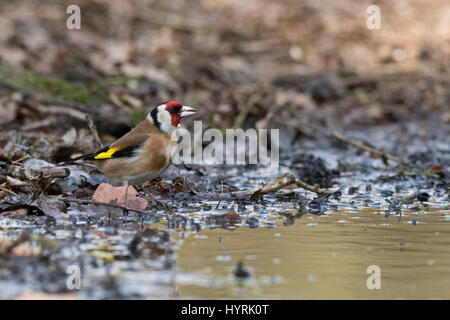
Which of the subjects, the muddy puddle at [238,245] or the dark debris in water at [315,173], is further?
the dark debris in water at [315,173]

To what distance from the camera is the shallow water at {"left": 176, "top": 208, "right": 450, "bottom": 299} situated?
3113 millimetres

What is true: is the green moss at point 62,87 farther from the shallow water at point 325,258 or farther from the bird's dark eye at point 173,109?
the shallow water at point 325,258

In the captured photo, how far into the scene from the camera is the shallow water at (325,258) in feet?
10.2

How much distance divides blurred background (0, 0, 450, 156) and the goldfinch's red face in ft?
7.04

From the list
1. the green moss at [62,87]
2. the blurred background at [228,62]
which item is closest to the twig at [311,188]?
the blurred background at [228,62]

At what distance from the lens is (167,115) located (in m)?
5.50

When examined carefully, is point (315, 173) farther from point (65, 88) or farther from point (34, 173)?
point (65, 88)

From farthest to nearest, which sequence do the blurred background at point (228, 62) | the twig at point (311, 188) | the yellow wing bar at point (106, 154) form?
the blurred background at point (228, 62), the twig at point (311, 188), the yellow wing bar at point (106, 154)

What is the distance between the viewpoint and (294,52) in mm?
12648

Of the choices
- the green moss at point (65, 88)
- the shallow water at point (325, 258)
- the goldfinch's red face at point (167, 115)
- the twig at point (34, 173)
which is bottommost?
the shallow water at point (325, 258)

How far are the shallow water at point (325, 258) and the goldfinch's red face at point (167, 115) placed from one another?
1.29m

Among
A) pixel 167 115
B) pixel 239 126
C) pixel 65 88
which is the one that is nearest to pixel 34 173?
pixel 167 115
